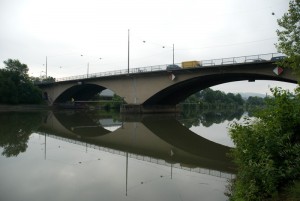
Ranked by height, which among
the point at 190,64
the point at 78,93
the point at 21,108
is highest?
the point at 190,64

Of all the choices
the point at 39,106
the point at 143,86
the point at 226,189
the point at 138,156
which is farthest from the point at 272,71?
the point at 39,106

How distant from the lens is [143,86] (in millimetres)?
47906

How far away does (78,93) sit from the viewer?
252 ft

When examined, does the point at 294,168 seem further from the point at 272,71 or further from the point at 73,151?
the point at 272,71

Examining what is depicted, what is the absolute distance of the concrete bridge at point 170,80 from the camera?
33.9m

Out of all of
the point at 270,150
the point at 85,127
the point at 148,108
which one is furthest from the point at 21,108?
the point at 270,150

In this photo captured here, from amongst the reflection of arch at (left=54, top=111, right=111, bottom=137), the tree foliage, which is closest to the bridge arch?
the reflection of arch at (left=54, top=111, right=111, bottom=137)

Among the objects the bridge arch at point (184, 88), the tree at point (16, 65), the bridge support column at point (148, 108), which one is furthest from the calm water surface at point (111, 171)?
the tree at point (16, 65)

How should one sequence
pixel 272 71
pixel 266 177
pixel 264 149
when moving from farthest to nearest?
pixel 272 71
pixel 264 149
pixel 266 177

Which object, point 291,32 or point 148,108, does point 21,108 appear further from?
point 291,32

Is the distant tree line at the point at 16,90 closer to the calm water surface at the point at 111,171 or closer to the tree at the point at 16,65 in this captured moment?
the tree at the point at 16,65

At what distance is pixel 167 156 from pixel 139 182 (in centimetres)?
483

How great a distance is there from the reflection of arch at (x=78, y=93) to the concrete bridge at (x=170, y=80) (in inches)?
162

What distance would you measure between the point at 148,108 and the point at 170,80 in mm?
9394
